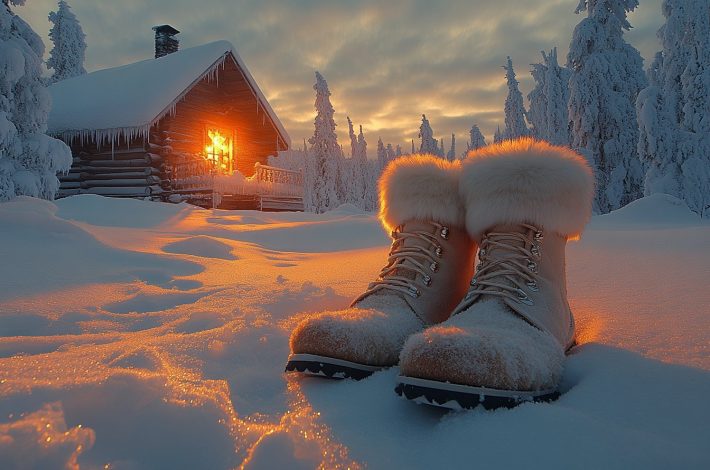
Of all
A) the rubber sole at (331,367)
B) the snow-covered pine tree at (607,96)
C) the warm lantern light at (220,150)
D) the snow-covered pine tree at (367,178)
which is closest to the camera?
the rubber sole at (331,367)

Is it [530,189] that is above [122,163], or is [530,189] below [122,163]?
below

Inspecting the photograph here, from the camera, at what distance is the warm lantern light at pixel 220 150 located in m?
14.5

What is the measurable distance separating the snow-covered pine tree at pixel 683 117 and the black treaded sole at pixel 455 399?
52.6ft

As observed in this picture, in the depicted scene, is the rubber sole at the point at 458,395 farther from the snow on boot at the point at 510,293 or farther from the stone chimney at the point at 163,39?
the stone chimney at the point at 163,39

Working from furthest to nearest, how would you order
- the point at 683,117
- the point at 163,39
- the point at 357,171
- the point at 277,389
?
the point at 357,171, the point at 163,39, the point at 683,117, the point at 277,389

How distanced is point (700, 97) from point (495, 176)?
16.9 m

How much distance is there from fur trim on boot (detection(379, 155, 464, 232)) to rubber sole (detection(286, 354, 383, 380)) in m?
0.63

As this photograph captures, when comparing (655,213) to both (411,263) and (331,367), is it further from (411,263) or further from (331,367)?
(331,367)

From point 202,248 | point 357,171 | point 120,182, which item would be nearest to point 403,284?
point 202,248

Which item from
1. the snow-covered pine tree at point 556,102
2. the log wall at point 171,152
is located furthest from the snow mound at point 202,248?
the snow-covered pine tree at point 556,102

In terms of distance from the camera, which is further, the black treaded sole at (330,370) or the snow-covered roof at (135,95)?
the snow-covered roof at (135,95)

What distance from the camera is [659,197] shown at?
7012 millimetres

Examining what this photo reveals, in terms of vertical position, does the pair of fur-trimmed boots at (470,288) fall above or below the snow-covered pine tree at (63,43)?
below

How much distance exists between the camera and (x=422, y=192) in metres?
1.54
